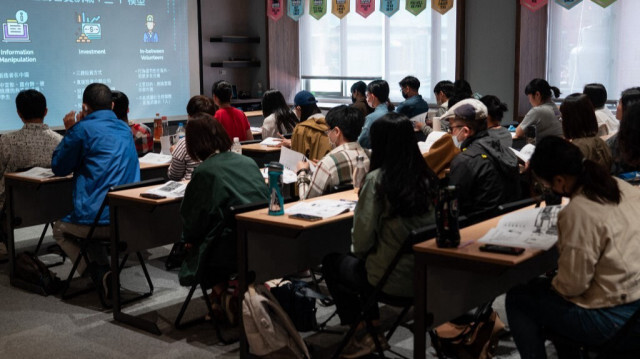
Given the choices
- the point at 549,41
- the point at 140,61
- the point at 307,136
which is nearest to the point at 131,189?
the point at 307,136

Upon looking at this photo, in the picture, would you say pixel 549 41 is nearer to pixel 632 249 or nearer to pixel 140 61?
pixel 140 61

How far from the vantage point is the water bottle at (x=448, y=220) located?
2.64 meters

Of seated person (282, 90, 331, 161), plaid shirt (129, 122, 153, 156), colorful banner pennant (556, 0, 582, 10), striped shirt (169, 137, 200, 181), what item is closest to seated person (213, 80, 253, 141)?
plaid shirt (129, 122, 153, 156)

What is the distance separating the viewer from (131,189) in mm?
4227

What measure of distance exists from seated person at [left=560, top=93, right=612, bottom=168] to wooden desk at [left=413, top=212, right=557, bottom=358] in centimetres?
154

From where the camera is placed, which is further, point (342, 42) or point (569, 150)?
point (342, 42)

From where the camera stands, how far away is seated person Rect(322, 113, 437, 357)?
9.66ft

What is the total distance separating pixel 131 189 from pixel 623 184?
268cm

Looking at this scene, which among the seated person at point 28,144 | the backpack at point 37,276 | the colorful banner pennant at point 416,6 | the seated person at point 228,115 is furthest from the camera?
the colorful banner pennant at point 416,6

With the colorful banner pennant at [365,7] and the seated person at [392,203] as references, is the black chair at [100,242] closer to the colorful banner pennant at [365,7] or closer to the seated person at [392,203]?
the seated person at [392,203]

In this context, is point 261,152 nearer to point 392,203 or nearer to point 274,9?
point 392,203

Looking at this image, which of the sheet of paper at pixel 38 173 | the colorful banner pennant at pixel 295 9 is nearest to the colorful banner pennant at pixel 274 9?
the colorful banner pennant at pixel 295 9

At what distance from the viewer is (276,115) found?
21.4 feet

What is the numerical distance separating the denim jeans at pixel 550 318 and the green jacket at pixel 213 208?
56.2 inches
